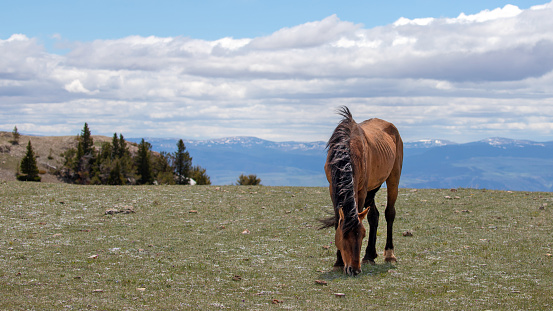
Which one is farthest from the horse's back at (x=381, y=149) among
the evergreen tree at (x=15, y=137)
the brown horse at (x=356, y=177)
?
the evergreen tree at (x=15, y=137)

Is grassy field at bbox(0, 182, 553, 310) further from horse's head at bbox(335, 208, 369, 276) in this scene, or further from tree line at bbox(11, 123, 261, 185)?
tree line at bbox(11, 123, 261, 185)

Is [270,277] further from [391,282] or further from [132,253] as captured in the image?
[132,253]

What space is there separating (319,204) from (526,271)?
11559 millimetres

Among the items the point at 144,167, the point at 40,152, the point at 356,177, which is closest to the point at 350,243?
the point at 356,177

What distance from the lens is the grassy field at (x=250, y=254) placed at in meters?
9.09

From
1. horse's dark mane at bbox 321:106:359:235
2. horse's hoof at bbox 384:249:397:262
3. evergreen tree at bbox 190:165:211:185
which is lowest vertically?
evergreen tree at bbox 190:165:211:185

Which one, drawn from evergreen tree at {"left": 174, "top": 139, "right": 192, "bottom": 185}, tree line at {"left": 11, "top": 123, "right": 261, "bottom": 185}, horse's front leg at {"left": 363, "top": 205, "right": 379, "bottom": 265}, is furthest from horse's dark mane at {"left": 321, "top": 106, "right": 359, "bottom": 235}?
evergreen tree at {"left": 174, "top": 139, "right": 192, "bottom": 185}

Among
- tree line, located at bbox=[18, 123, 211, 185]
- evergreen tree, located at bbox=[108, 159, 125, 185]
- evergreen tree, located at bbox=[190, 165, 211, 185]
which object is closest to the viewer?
evergreen tree, located at bbox=[108, 159, 125, 185]

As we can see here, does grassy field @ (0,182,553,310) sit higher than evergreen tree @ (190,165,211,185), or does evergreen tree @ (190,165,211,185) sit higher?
grassy field @ (0,182,553,310)

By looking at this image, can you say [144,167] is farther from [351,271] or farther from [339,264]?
[351,271]

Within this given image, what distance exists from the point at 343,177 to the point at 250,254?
165 inches

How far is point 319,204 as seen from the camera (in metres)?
22.4

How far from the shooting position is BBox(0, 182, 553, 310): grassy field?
9.09 metres

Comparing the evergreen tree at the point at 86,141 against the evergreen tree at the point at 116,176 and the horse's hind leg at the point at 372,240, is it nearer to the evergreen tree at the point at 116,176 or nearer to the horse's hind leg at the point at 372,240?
the evergreen tree at the point at 116,176
